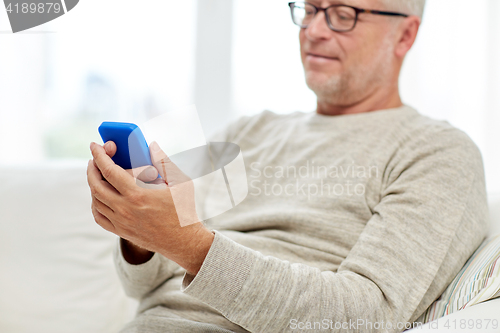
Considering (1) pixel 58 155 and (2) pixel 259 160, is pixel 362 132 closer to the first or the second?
(2) pixel 259 160

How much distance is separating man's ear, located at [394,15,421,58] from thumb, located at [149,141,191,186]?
0.81m

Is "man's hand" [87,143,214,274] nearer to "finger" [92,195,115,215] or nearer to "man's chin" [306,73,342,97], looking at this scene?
"finger" [92,195,115,215]

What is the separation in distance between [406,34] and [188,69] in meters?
1.18

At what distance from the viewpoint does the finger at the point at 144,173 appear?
0.61 meters

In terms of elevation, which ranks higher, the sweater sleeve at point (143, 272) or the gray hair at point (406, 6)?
the gray hair at point (406, 6)

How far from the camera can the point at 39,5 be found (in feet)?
5.07

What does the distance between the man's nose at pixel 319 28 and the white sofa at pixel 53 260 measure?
31.2 inches

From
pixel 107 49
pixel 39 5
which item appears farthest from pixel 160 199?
pixel 107 49

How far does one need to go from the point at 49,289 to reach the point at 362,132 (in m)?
0.94

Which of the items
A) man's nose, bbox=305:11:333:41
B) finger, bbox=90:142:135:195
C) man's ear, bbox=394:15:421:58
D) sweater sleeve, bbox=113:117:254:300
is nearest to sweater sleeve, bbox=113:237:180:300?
sweater sleeve, bbox=113:117:254:300

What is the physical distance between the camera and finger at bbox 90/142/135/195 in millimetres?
573

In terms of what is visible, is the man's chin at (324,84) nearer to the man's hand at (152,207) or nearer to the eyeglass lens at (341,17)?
the eyeglass lens at (341,17)
